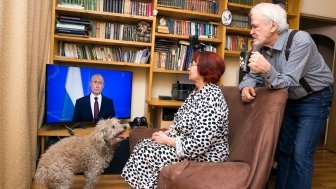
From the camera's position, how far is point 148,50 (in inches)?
129

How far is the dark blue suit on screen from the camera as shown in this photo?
2.82m

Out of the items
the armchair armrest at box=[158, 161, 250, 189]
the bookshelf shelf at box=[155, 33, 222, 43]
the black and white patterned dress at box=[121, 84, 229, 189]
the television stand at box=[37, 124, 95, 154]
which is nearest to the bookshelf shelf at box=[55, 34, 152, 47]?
the bookshelf shelf at box=[155, 33, 222, 43]

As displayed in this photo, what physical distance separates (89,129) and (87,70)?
0.59m

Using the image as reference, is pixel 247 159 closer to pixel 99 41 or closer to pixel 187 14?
pixel 99 41

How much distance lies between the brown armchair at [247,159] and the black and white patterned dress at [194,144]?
0.10m

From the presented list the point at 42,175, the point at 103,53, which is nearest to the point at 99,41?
the point at 103,53

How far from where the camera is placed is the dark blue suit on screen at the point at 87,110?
9.25 ft

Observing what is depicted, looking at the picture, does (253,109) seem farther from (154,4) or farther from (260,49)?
(154,4)

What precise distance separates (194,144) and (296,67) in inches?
26.1

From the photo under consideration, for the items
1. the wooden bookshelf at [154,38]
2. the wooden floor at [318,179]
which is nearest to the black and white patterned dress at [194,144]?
the wooden floor at [318,179]

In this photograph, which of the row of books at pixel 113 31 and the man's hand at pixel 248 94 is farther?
the row of books at pixel 113 31

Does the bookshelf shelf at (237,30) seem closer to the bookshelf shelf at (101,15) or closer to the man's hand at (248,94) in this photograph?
the bookshelf shelf at (101,15)

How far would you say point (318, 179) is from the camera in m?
2.86

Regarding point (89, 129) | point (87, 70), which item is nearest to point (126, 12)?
point (87, 70)
